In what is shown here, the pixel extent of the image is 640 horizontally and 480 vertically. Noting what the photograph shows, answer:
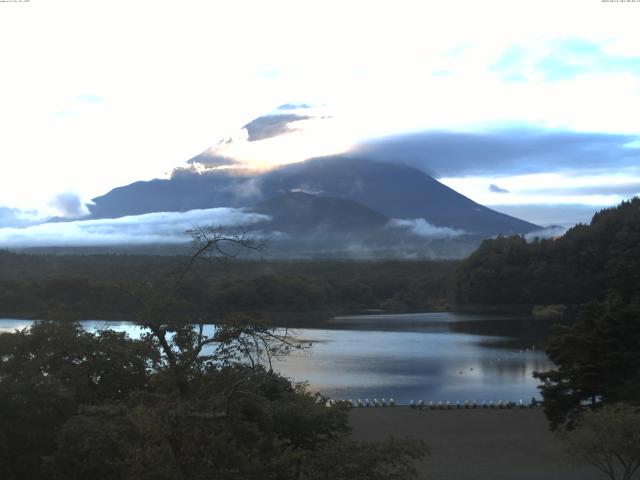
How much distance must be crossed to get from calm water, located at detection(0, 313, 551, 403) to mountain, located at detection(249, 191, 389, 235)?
91096mm

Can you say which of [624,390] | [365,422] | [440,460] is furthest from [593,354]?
[365,422]

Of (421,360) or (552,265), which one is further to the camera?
(552,265)

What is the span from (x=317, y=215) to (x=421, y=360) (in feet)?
368

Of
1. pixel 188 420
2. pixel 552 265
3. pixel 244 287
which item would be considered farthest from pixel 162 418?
pixel 552 265

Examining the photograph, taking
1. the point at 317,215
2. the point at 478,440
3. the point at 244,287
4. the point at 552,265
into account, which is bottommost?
the point at 478,440

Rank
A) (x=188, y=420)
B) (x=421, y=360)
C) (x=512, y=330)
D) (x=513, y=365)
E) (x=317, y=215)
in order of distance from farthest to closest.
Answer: (x=317, y=215)
(x=512, y=330)
(x=421, y=360)
(x=513, y=365)
(x=188, y=420)

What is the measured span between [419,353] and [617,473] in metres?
20.4

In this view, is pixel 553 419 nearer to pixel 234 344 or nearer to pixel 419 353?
pixel 234 344

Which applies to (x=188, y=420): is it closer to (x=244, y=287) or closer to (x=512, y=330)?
(x=512, y=330)

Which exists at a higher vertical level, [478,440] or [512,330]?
[478,440]

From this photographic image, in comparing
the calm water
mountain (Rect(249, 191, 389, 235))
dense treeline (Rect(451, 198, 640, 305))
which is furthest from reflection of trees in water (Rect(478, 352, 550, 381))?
mountain (Rect(249, 191, 389, 235))

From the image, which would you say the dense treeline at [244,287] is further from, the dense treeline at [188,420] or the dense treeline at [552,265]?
the dense treeline at [188,420]

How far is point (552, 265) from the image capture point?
5816 cm

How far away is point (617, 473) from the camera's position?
11844 mm
